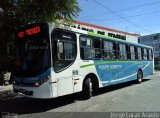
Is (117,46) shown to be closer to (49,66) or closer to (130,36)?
(49,66)

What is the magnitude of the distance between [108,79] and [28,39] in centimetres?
502

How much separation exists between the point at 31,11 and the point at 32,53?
5638 millimetres

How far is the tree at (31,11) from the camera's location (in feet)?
47.2

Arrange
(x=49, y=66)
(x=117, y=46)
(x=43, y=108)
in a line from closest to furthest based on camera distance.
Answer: (x=49, y=66) → (x=43, y=108) → (x=117, y=46)

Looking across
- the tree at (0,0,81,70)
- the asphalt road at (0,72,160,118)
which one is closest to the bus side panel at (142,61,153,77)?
the tree at (0,0,81,70)

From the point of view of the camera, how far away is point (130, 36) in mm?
47969

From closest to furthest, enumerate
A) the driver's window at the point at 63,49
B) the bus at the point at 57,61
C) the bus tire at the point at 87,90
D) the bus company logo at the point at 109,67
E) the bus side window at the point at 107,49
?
the bus at the point at 57,61 < the driver's window at the point at 63,49 < the bus tire at the point at 87,90 < the bus company logo at the point at 109,67 < the bus side window at the point at 107,49

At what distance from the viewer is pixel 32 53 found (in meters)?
9.90

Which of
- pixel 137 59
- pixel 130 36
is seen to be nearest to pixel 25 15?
pixel 137 59

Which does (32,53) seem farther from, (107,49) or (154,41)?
(154,41)

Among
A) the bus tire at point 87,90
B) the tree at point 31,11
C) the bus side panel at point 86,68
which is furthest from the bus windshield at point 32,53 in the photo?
the tree at point 31,11

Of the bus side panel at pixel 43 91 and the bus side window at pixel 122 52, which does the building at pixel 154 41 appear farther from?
the bus side panel at pixel 43 91

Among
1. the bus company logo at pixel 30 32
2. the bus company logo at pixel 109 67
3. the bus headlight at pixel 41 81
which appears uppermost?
the bus company logo at pixel 30 32

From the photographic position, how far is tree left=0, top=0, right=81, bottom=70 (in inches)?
567
